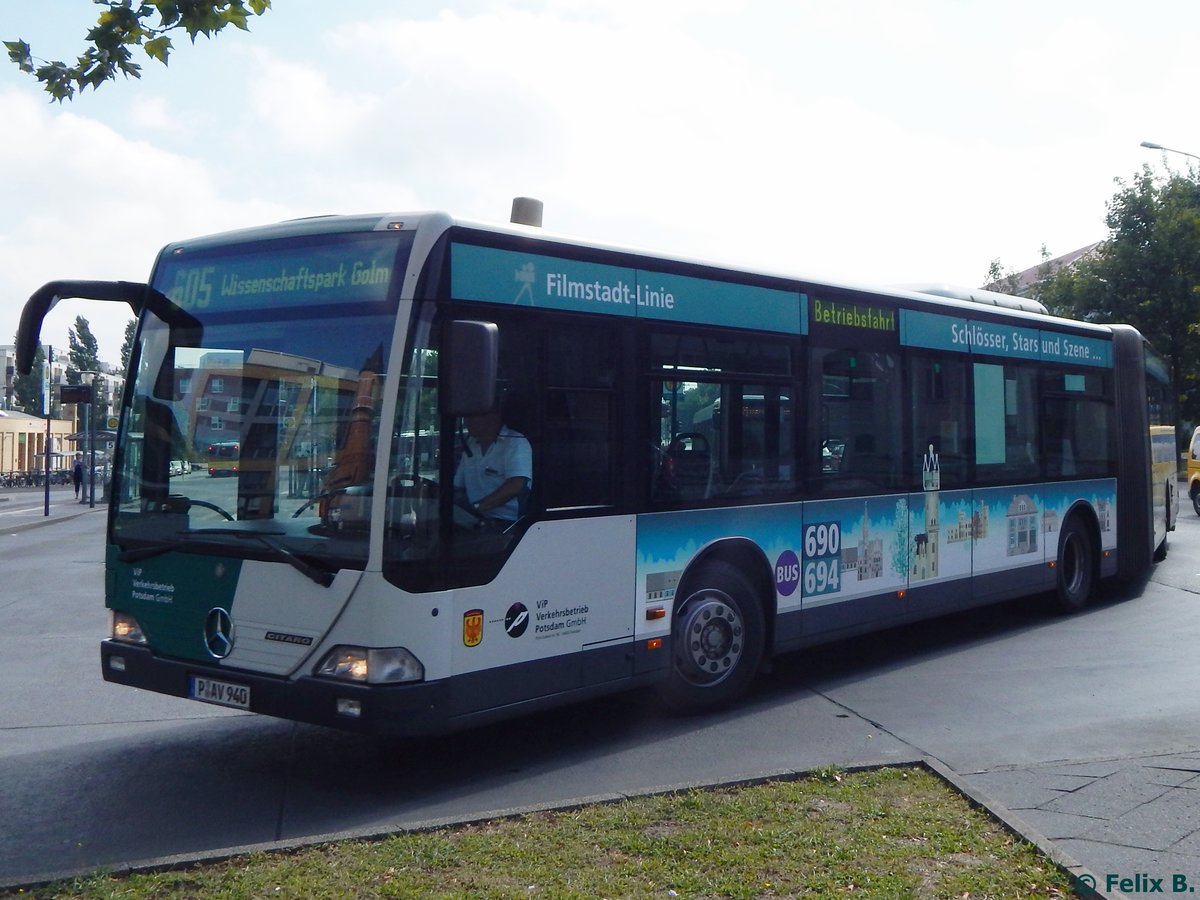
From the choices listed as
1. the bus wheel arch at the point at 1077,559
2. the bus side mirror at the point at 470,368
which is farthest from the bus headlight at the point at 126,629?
the bus wheel arch at the point at 1077,559

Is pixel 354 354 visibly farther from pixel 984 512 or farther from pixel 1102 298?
pixel 1102 298

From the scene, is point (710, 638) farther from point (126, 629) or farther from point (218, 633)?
point (126, 629)

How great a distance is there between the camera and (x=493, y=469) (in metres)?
6.53

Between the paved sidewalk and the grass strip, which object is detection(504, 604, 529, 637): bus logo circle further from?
the paved sidewalk

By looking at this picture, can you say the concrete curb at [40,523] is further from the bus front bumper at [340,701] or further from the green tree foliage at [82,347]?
the green tree foliage at [82,347]

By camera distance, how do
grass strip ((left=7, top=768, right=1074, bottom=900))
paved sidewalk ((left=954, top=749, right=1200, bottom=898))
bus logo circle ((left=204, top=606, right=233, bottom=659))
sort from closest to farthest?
grass strip ((left=7, top=768, right=1074, bottom=900))
paved sidewalk ((left=954, top=749, right=1200, bottom=898))
bus logo circle ((left=204, top=606, right=233, bottom=659))

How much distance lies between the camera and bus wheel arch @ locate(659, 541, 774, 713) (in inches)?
311

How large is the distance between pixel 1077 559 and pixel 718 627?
642cm

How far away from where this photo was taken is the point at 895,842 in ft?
17.4

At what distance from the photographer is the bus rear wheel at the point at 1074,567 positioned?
41.2 feet

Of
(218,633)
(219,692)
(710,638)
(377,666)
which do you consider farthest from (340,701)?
(710,638)

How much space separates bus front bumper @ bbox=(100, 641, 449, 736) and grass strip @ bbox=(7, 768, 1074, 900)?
718 millimetres

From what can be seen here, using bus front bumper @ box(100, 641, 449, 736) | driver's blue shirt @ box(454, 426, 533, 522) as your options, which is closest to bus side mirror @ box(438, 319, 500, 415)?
driver's blue shirt @ box(454, 426, 533, 522)

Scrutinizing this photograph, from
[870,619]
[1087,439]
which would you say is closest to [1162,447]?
[1087,439]
